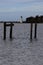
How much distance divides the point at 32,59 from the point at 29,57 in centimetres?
94

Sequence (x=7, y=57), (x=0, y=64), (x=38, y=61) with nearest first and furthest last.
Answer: (x=0, y=64), (x=38, y=61), (x=7, y=57)

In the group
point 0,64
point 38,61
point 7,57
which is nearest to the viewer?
point 0,64

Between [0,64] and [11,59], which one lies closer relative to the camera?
[0,64]

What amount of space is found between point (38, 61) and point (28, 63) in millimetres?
1098

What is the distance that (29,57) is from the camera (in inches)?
812

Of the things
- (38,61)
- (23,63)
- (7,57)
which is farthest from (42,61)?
(7,57)

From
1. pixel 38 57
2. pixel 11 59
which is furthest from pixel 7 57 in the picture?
pixel 38 57

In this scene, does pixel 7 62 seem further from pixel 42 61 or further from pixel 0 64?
pixel 42 61

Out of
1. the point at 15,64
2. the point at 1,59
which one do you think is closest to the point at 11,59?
the point at 1,59

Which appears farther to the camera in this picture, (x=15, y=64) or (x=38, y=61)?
(x=38, y=61)

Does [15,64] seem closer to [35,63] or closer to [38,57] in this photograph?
[35,63]

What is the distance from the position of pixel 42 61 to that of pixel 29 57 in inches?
72.7

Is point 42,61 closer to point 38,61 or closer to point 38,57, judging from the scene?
point 38,61

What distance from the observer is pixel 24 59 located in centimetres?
1972
